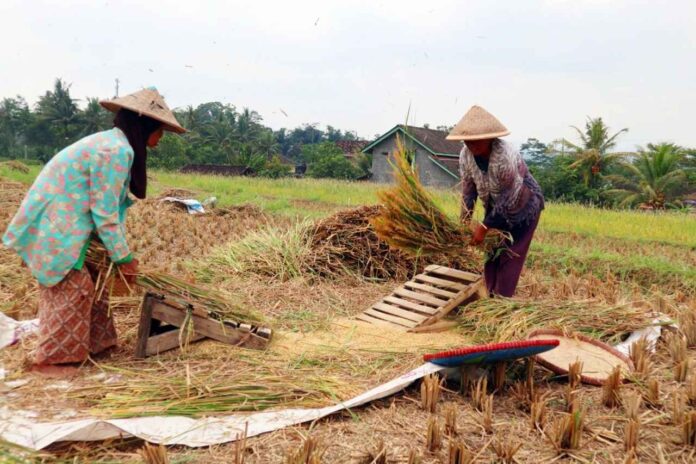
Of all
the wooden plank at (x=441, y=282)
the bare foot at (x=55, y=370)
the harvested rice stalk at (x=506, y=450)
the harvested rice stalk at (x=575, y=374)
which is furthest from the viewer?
the wooden plank at (x=441, y=282)

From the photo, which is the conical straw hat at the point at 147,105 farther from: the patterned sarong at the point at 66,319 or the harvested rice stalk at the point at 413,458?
the harvested rice stalk at the point at 413,458

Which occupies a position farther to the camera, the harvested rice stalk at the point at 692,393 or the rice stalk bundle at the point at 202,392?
the harvested rice stalk at the point at 692,393

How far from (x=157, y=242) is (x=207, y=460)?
5.24m

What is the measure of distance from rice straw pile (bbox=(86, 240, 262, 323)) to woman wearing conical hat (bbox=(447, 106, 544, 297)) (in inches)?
62.3

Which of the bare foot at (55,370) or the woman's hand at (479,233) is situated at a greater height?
the woman's hand at (479,233)

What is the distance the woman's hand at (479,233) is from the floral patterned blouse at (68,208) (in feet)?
6.97

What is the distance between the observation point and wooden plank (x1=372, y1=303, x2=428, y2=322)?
374cm

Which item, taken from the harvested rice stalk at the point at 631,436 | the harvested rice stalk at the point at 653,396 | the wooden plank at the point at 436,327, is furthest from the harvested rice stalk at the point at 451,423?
the wooden plank at the point at 436,327

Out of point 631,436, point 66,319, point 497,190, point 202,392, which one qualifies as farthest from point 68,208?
point 631,436

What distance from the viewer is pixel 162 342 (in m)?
3.04

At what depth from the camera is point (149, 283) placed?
3.09m

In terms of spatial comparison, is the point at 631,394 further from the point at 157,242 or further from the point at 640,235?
the point at 640,235

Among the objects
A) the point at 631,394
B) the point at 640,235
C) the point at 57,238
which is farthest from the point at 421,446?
the point at 640,235

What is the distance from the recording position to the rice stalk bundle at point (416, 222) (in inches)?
150
